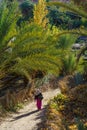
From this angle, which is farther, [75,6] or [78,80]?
[78,80]

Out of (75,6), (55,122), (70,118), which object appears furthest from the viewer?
(75,6)

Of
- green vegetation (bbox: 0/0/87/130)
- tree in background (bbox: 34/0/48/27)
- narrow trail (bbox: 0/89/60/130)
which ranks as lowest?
narrow trail (bbox: 0/89/60/130)

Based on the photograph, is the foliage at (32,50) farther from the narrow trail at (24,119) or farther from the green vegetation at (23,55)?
the narrow trail at (24,119)

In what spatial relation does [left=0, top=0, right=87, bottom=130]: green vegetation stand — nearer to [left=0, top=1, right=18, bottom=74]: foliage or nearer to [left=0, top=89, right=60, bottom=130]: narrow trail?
[left=0, top=1, right=18, bottom=74]: foliage

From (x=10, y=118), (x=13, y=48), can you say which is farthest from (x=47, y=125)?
(x=13, y=48)

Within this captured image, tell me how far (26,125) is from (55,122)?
1.65 m

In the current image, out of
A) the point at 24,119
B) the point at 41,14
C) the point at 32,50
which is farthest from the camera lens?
the point at 41,14

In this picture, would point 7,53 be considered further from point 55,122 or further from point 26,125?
point 55,122

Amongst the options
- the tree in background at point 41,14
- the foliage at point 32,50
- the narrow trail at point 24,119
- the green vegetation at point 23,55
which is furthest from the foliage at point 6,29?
the tree in background at point 41,14

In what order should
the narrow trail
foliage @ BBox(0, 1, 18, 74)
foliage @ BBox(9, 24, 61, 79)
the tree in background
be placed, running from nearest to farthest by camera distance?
the narrow trail < foliage @ BBox(9, 24, 61, 79) < foliage @ BBox(0, 1, 18, 74) < the tree in background

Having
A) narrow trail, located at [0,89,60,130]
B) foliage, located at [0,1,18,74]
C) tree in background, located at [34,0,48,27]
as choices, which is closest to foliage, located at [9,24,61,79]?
foliage, located at [0,1,18,74]

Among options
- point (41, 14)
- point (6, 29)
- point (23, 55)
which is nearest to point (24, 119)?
point (23, 55)

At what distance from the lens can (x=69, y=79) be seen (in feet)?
48.0

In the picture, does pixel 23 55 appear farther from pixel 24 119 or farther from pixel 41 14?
pixel 41 14
